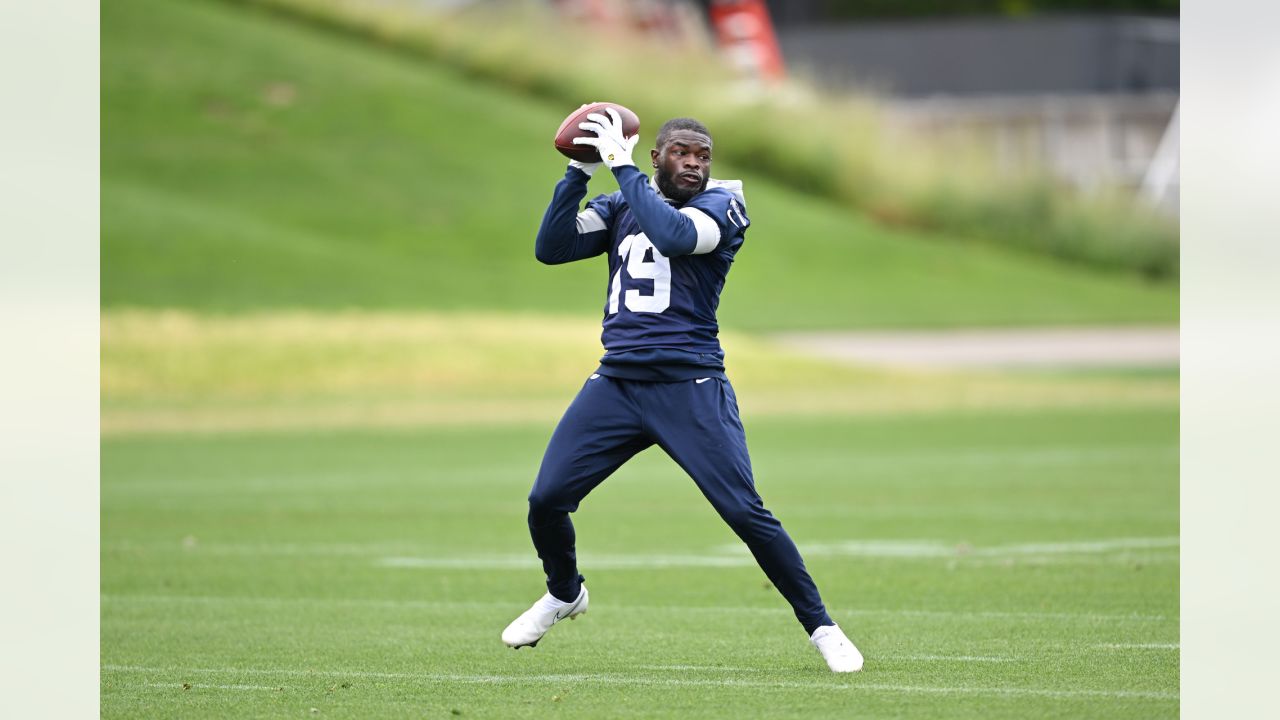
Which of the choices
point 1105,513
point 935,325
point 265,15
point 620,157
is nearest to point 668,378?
point 620,157

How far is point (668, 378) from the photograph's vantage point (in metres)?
6.82

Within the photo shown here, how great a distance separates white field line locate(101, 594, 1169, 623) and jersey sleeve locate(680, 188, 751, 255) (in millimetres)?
2283

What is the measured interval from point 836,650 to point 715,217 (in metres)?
1.74

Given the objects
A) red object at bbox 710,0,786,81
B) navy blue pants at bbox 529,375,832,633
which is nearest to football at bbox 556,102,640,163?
navy blue pants at bbox 529,375,832,633

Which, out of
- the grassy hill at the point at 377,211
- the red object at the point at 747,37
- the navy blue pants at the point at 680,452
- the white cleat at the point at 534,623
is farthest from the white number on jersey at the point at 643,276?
the red object at the point at 747,37

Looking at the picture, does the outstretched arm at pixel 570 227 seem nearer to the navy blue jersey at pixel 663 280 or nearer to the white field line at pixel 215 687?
the navy blue jersey at pixel 663 280

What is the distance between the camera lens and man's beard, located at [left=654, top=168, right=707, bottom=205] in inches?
274

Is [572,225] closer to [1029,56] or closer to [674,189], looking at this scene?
[674,189]

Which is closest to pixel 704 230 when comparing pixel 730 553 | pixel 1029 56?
pixel 730 553

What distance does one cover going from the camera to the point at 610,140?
6.77 metres

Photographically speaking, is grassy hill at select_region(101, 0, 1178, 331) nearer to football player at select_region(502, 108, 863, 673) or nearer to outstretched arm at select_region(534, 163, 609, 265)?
outstretched arm at select_region(534, 163, 609, 265)
